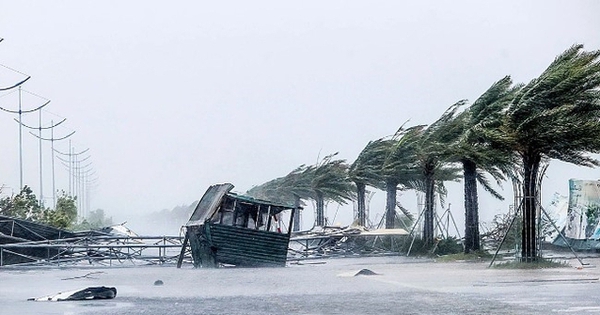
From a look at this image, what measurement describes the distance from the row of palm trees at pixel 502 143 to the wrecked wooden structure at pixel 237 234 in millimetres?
7679

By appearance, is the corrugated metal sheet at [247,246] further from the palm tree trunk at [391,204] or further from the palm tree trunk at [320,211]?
the palm tree trunk at [320,211]

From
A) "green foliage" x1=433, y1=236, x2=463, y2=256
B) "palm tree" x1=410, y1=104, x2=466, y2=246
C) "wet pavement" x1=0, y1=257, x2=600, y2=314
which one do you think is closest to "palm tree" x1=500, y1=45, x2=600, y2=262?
"wet pavement" x1=0, y1=257, x2=600, y2=314

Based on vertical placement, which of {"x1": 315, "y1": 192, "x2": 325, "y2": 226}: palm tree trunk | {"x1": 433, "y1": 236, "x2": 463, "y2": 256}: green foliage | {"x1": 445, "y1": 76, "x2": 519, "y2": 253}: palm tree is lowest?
{"x1": 433, "y1": 236, "x2": 463, "y2": 256}: green foliage

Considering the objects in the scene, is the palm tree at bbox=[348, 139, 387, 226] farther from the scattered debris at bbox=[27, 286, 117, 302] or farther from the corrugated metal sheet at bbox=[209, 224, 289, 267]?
the scattered debris at bbox=[27, 286, 117, 302]

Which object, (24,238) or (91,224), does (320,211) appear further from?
(91,224)

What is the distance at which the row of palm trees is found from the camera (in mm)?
34156

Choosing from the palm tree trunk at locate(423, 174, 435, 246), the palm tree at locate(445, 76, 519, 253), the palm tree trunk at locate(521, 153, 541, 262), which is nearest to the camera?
the palm tree trunk at locate(521, 153, 541, 262)

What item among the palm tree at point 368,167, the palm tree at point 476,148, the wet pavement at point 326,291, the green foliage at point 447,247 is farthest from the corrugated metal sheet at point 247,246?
the palm tree at point 368,167

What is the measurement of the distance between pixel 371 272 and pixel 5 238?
20360 millimetres

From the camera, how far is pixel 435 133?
4759 centimetres

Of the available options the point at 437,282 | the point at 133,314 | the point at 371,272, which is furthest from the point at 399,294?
the point at 371,272

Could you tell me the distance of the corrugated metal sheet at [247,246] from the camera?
1593 inches

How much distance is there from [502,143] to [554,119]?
268 centimetres

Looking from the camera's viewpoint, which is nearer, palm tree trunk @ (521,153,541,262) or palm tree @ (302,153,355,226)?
palm tree trunk @ (521,153,541,262)
